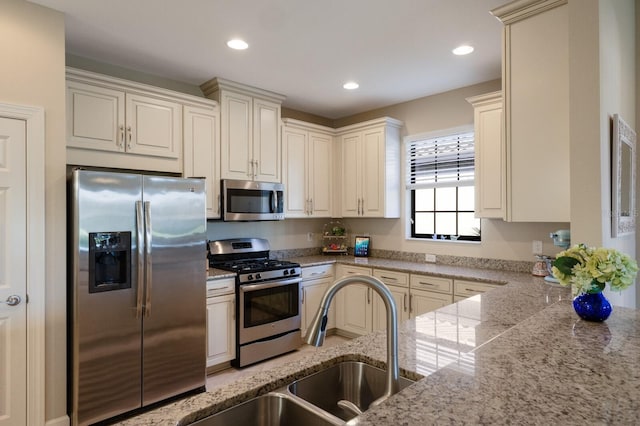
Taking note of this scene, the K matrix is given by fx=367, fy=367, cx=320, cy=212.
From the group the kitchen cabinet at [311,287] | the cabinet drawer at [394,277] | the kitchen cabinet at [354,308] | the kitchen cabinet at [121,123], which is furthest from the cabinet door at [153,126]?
the cabinet drawer at [394,277]

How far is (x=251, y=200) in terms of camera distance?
12.1ft

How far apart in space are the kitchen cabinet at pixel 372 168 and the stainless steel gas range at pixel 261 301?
1163 mm

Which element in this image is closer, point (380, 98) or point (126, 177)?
point (126, 177)

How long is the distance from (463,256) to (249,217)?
221 centimetres

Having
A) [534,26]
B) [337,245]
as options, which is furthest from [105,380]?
[534,26]

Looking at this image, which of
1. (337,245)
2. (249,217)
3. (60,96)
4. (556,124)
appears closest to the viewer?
(556,124)

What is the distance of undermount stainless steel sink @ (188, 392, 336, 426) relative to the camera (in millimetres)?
1023

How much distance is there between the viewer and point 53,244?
2318 millimetres

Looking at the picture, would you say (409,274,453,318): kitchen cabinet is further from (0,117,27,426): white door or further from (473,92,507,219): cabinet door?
(0,117,27,426): white door

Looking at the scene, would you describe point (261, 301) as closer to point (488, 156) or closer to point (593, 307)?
point (488, 156)

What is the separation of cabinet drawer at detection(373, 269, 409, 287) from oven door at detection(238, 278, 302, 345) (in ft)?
2.70

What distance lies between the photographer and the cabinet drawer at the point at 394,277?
3.56 meters

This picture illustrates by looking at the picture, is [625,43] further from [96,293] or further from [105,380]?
[105,380]

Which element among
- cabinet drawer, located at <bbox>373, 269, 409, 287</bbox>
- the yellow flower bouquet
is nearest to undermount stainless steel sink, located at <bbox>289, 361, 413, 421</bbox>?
the yellow flower bouquet
